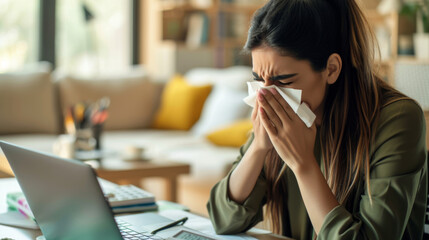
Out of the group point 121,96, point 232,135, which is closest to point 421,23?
point 232,135

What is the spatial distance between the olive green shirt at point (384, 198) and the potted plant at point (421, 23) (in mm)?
3055

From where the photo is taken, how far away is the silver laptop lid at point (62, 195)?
32.6 inches

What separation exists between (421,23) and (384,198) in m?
3.42

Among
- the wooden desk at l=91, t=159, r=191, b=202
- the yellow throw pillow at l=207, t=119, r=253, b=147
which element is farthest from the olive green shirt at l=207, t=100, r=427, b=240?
the yellow throw pillow at l=207, t=119, r=253, b=147

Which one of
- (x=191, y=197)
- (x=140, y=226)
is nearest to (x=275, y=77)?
(x=140, y=226)

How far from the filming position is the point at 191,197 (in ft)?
10.8

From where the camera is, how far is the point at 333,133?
1.26m

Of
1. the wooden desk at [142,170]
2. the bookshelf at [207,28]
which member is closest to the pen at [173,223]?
the wooden desk at [142,170]

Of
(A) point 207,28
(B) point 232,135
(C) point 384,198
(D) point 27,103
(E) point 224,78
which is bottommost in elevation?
(B) point 232,135

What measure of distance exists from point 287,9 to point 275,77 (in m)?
0.14

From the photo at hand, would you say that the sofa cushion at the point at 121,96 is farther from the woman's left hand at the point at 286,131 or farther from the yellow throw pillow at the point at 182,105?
the woman's left hand at the point at 286,131

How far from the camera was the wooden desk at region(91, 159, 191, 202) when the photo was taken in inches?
99.9

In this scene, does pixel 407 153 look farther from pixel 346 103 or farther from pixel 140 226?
pixel 140 226

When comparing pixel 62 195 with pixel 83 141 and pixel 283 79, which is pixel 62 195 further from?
pixel 83 141
